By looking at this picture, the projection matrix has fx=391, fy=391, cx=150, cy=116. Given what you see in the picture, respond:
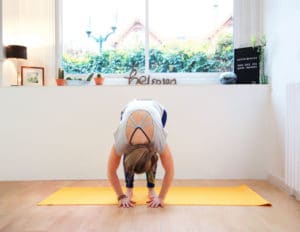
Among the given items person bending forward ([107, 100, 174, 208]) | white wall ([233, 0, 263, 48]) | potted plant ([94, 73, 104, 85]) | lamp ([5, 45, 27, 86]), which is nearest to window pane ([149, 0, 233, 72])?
white wall ([233, 0, 263, 48])

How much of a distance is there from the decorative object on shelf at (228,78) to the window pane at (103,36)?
94 cm

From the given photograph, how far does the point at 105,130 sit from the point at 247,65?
5.20 feet

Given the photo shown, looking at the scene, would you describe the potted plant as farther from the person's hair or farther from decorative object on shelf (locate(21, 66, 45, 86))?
the person's hair

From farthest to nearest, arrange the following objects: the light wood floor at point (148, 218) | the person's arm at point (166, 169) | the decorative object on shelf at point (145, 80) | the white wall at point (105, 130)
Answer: the decorative object on shelf at point (145, 80), the white wall at point (105, 130), the person's arm at point (166, 169), the light wood floor at point (148, 218)

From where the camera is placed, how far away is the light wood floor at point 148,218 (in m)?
2.06

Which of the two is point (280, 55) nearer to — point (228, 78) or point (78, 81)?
point (228, 78)

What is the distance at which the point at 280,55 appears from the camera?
333 cm

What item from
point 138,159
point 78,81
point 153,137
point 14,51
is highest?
point 14,51

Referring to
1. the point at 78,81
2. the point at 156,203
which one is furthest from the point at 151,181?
the point at 78,81

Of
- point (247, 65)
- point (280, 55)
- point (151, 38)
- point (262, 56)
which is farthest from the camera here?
point (151, 38)

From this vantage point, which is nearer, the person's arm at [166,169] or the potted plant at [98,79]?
the person's arm at [166,169]

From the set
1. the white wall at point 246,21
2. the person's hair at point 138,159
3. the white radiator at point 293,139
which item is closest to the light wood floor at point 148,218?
the white radiator at point 293,139

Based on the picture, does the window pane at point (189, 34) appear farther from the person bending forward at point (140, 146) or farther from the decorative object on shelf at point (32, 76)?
the person bending forward at point (140, 146)

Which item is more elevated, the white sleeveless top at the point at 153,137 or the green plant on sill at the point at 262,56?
the green plant on sill at the point at 262,56
